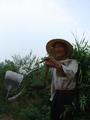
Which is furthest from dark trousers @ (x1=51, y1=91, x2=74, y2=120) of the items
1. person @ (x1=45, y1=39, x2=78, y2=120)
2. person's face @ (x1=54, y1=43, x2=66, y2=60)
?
person's face @ (x1=54, y1=43, x2=66, y2=60)

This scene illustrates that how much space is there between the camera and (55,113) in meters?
6.81

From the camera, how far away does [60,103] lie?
675cm

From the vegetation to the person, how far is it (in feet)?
0.72

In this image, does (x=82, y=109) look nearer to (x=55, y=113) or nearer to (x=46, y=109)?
(x=55, y=113)

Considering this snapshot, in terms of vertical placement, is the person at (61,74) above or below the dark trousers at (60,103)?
above

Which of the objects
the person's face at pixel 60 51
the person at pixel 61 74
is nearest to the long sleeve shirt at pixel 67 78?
the person at pixel 61 74

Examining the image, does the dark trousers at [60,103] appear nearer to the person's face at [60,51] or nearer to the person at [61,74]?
the person at [61,74]

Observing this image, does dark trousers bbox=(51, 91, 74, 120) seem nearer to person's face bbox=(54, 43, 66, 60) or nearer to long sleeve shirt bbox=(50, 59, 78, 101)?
long sleeve shirt bbox=(50, 59, 78, 101)

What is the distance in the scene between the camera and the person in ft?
21.3

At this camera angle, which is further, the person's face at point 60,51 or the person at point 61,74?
the person's face at point 60,51

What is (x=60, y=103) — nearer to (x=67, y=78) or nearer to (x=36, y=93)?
(x=67, y=78)

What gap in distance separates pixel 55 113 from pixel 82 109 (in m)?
0.49

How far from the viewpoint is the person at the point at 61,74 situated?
6.48 m

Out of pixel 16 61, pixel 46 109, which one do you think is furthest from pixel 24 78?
pixel 16 61
